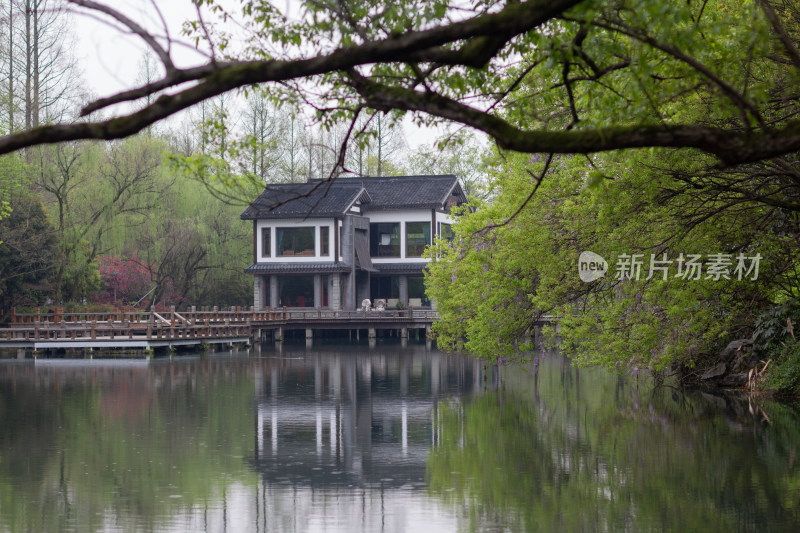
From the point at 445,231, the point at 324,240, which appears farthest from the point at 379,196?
the point at 324,240

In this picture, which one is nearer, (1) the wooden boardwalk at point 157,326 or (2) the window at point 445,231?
(1) the wooden boardwalk at point 157,326

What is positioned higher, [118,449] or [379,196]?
[379,196]

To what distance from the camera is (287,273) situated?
5319 cm

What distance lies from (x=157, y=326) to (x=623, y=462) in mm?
30011

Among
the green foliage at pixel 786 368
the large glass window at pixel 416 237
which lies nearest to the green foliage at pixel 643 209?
the green foliage at pixel 786 368

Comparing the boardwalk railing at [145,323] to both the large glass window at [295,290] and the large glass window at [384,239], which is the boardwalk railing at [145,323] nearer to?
the large glass window at [295,290]

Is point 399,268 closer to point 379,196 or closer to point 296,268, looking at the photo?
point 379,196

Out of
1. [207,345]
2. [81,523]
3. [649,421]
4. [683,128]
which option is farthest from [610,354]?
[207,345]

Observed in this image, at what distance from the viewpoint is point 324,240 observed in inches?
2111

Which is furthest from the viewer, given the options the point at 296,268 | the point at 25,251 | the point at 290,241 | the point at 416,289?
the point at 416,289

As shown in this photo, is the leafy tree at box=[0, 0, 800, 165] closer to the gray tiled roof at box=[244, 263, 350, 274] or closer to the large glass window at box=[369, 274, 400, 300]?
the gray tiled roof at box=[244, 263, 350, 274]

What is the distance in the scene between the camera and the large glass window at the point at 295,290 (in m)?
54.5

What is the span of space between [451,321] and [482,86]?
68.5ft

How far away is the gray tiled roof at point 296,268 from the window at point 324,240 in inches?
28.5
